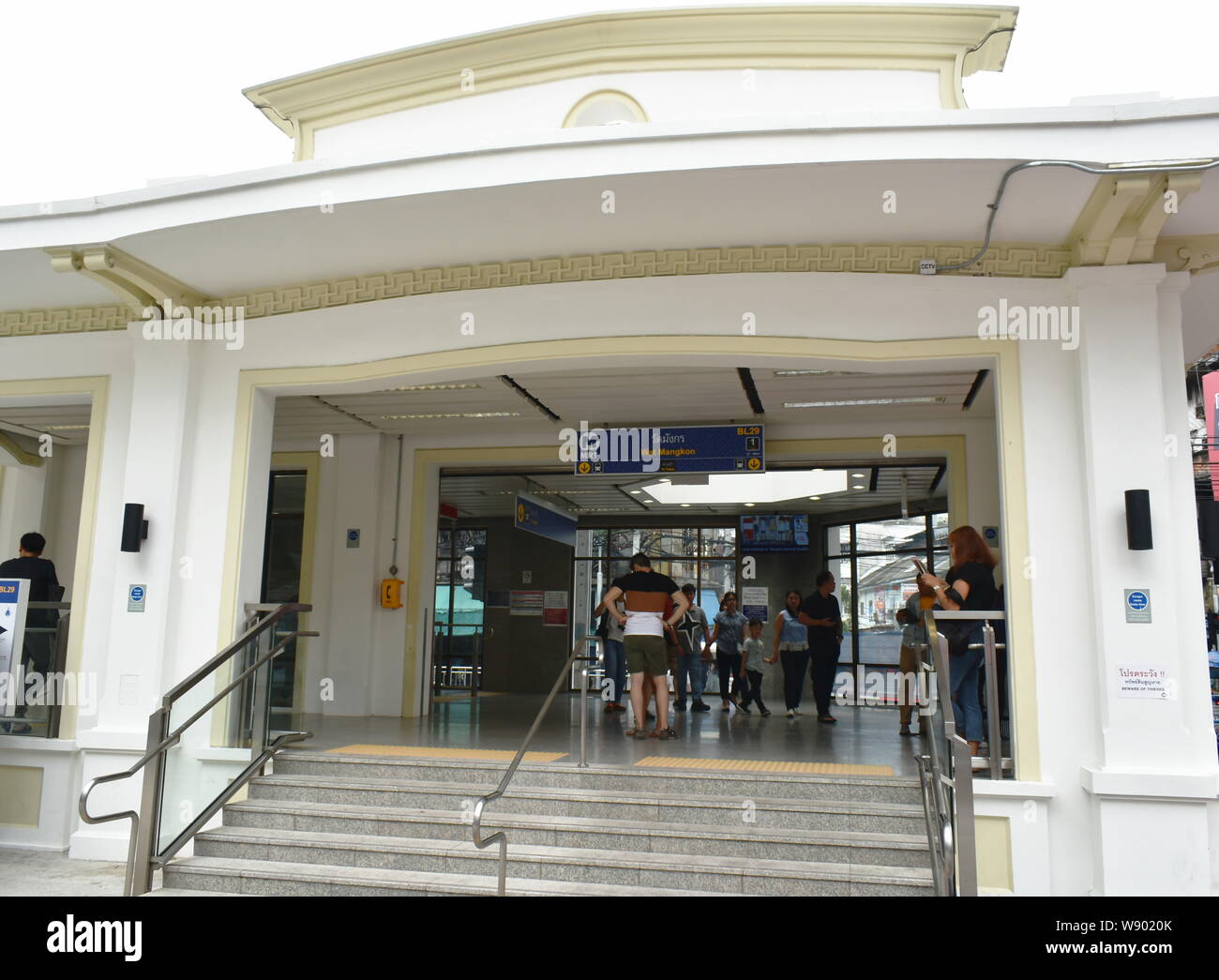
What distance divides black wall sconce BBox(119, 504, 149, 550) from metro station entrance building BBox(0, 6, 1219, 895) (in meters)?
0.17

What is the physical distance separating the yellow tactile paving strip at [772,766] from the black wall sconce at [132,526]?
11.3 ft

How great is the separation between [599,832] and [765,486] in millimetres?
6798

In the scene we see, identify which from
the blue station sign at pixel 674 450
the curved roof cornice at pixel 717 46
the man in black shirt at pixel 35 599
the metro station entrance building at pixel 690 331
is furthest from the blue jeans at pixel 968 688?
the man in black shirt at pixel 35 599

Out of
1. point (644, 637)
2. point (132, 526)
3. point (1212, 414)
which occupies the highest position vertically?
point (1212, 414)

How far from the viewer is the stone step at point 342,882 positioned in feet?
15.6

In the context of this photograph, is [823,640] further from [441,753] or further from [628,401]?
[441,753]

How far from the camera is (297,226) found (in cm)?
543

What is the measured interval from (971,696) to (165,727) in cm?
441

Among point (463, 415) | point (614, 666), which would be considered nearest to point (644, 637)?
point (614, 666)

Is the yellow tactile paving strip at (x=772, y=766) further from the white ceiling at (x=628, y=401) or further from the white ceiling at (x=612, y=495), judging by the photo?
the white ceiling at (x=612, y=495)

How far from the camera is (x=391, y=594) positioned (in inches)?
382

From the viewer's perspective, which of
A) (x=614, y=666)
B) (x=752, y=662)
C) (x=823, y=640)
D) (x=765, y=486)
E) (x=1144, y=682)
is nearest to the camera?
(x=1144, y=682)
